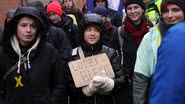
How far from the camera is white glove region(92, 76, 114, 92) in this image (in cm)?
423

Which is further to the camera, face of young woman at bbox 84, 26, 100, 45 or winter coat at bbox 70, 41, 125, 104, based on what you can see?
face of young woman at bbox 84, 26, 100, 45

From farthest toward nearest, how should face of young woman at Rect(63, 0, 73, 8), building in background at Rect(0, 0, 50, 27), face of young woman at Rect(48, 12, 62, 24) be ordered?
1. building in background at Rect(0, 0, 50, 27)
2. face of young woman at Rect(63, 0, 73, 8)
3. face of young woman at Rect(48, 12, 62, 24)

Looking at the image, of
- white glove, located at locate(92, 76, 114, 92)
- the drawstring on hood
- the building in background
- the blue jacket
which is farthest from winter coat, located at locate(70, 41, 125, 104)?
the building in background

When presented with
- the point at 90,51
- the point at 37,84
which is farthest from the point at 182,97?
the point at 90,51

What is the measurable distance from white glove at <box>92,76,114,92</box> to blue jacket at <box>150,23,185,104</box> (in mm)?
2340

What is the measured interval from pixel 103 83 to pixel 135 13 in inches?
66.0

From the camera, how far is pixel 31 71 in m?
4.00

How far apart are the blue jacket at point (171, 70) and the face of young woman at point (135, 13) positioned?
12.3ft

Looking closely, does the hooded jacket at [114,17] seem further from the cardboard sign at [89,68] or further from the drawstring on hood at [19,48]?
the drawstring on hood at [19,48]

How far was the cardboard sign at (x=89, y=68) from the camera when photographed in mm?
4422

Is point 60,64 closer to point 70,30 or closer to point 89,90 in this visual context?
point 89,90

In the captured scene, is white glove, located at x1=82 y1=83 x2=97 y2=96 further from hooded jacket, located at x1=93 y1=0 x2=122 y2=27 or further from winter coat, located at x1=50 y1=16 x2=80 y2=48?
hooded jacket, located at x1=93 y1=0 x2=122 y2=27

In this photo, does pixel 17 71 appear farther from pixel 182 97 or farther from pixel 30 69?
pixel 182 97

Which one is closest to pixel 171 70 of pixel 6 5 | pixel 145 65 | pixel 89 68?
pixel 145 65
